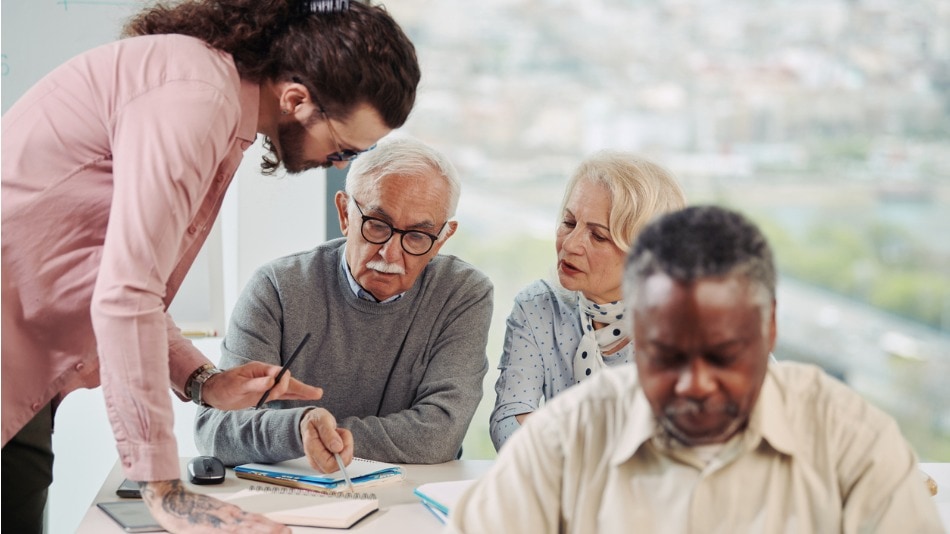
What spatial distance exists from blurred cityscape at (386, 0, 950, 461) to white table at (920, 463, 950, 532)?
1.36 metres

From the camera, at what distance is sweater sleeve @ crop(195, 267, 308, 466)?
6.38 feet

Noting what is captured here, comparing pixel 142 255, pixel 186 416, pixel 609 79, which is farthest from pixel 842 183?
pixel 142 255

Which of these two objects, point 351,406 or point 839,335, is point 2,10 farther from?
point 839,335

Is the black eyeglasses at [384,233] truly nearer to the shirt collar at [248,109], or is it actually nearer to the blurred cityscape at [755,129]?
the shirt collar at [248,109]

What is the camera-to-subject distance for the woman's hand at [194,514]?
1435mm

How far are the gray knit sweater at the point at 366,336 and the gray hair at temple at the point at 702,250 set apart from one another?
1.15m

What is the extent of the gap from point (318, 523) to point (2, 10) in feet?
6.46

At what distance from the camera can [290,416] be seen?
195cm

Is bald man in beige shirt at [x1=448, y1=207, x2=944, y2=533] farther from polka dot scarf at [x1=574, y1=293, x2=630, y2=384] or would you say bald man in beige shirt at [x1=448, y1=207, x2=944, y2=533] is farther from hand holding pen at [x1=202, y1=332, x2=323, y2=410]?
polka dot scarf at [x1=574, y1=293, x2=630, y2=384]

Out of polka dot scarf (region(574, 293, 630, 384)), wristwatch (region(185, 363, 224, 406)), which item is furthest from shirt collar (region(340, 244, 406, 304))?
wristwatch (region(185, 363, 224, 406))

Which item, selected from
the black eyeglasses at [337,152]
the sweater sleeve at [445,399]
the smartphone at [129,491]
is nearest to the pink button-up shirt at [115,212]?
the black eyeglasses at [337,152]

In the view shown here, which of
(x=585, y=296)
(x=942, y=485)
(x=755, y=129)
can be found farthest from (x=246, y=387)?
(x=755, y=129)

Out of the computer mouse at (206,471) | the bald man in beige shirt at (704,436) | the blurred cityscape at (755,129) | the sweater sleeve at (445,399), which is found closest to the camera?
the bald man in beige shirt at (704,436)

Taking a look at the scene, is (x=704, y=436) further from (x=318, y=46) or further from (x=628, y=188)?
(x=628, y=188)
